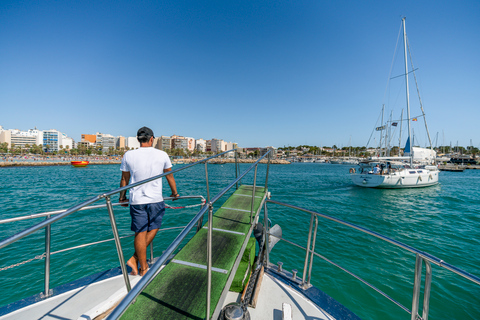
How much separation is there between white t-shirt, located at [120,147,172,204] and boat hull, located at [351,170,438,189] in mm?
23000

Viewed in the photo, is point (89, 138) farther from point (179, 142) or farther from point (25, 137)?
point (179, 142)

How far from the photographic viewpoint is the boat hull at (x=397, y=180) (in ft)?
64.4

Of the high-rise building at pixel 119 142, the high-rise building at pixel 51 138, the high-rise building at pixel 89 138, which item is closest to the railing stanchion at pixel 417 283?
the high-rise building at pixel 119 142

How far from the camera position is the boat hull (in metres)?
19.6

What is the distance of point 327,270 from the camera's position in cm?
504

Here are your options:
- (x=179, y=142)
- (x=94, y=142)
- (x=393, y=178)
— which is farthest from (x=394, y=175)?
(x=94, y=142)

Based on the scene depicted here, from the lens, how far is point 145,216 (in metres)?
2.41

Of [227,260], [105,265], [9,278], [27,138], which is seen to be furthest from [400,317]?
[27,138]

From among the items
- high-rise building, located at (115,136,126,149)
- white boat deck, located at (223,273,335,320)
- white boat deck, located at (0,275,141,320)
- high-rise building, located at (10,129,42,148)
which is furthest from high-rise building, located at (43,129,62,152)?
white boat deck, located at (223,273,335,320)

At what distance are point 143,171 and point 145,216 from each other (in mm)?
565

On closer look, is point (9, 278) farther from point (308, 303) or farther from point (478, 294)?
point (478, 294)

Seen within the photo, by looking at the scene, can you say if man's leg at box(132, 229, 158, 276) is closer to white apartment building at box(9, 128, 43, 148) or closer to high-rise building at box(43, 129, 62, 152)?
high-rise building at box(43, 129, 62, 152)

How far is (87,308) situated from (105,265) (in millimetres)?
3528

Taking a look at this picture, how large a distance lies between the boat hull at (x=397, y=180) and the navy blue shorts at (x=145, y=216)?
22949 mm
